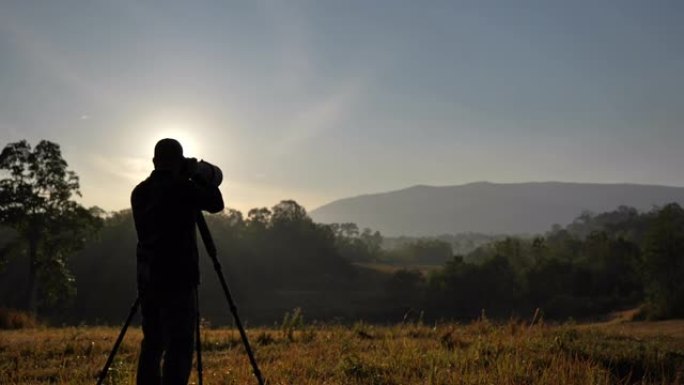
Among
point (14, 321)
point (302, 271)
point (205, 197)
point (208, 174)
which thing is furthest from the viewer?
point (302, 271)

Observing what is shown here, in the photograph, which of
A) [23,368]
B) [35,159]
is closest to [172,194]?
[23,368]

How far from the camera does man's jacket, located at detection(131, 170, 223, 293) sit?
18.0 ft

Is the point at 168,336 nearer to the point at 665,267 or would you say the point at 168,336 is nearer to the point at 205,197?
the point at 205,197

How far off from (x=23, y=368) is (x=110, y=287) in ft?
270

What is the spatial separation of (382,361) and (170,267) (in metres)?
4.61

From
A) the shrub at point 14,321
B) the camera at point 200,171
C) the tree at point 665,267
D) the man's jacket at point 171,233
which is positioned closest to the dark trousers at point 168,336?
the man's jacket at point 171,233

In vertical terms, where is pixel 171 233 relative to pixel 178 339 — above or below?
above

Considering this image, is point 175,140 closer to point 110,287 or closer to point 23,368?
point 23,368

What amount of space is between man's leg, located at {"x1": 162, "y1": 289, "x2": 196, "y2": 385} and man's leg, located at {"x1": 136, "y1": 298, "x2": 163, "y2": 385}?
0.49 ft

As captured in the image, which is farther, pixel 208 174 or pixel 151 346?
pixel 208 174

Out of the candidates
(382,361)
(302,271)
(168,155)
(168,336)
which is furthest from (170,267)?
(302,271)

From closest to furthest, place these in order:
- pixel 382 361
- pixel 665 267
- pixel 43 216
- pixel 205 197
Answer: pixel 205 197 → pixel 382 361 → pixel 43 216 → pixel 665 267

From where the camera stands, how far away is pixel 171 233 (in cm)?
556

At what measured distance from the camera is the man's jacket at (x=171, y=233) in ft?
18.0
